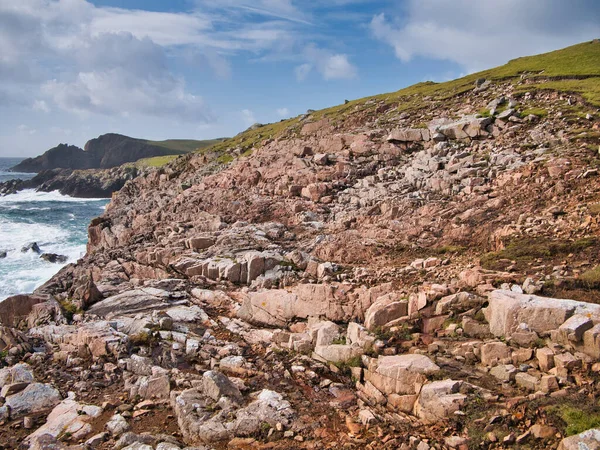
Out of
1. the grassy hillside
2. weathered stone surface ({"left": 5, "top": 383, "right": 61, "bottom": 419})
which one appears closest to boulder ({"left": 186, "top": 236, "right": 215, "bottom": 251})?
weathered stone surface ({"left": 5, "top": 383, "right": 61, "bottom": 419})

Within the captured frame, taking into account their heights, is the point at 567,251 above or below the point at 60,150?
below

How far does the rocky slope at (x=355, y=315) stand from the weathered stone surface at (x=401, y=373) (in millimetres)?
49

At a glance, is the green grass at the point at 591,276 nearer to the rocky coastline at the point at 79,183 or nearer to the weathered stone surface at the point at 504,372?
the weathered stone surface at the point at 504,372

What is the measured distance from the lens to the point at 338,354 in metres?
11.7

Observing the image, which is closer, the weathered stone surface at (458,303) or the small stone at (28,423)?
the small stone at (28,423)

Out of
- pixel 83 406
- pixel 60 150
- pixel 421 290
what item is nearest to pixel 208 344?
pixel 83 406

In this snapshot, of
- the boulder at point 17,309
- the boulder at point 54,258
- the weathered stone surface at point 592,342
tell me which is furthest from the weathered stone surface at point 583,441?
the boulder at point 54,258

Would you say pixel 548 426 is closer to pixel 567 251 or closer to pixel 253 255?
pixel 567 251

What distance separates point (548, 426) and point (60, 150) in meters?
228

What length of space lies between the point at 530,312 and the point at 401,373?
11.7ft

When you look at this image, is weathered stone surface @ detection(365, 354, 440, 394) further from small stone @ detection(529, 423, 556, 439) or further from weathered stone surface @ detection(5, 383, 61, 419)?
weathered stone surface @ detection(5, 383, 61, 419)

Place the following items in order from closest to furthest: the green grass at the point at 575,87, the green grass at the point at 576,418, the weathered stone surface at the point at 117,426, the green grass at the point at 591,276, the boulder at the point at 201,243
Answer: the green grass at the point at 576,418 → the weathered stone surface at the point at 117,426 → the green grass at the point at 591,276 → the boulder at the point at 201,243 → the green grass at the point at 575,87

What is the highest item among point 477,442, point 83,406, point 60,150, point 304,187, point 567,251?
point 60,150

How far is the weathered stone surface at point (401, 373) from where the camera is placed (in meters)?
9.65
